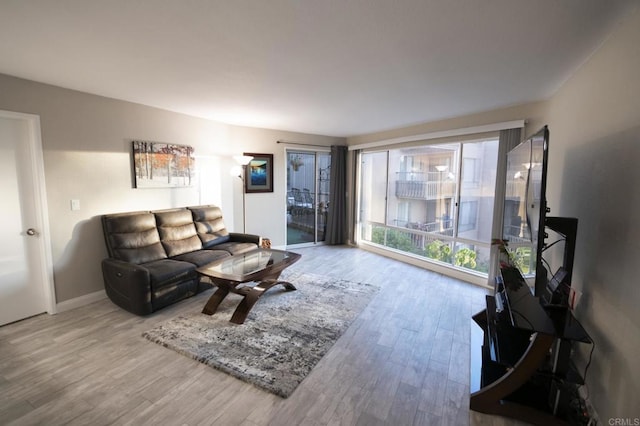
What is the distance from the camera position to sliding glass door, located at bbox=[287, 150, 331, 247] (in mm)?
5965

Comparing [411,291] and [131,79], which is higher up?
[131,79]

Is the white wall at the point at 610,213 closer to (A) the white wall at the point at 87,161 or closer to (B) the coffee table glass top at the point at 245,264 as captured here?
(B) the coffee table glass top at the point at 245,264

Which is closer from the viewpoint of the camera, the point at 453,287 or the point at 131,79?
the point at 131,79

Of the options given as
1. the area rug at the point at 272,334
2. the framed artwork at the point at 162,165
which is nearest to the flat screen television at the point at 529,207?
the area rug at the point at 272,334

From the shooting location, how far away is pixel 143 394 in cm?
194

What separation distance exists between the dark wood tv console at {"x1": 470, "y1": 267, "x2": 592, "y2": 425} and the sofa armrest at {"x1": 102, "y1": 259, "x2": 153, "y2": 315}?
3008 millimetres

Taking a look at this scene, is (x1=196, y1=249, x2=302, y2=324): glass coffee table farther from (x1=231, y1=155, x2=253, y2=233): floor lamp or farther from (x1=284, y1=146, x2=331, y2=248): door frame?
(x1=284, y1=146, x2=331, y2=248): door frame

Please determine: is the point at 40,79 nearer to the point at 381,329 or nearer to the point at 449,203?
the point at 381,329

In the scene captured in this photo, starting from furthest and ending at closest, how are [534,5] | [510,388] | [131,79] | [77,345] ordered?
[131,79] < [77,345] < [510,388] < [534,5]

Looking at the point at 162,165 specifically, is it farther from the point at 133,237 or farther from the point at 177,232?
the point at 133,237

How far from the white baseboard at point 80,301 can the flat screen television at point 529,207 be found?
4.36 meters

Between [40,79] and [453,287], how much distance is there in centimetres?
529

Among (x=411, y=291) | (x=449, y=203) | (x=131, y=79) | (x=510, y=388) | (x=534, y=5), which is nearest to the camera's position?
(x=534, y=5)

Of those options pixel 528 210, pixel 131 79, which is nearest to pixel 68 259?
pixel 131 79
